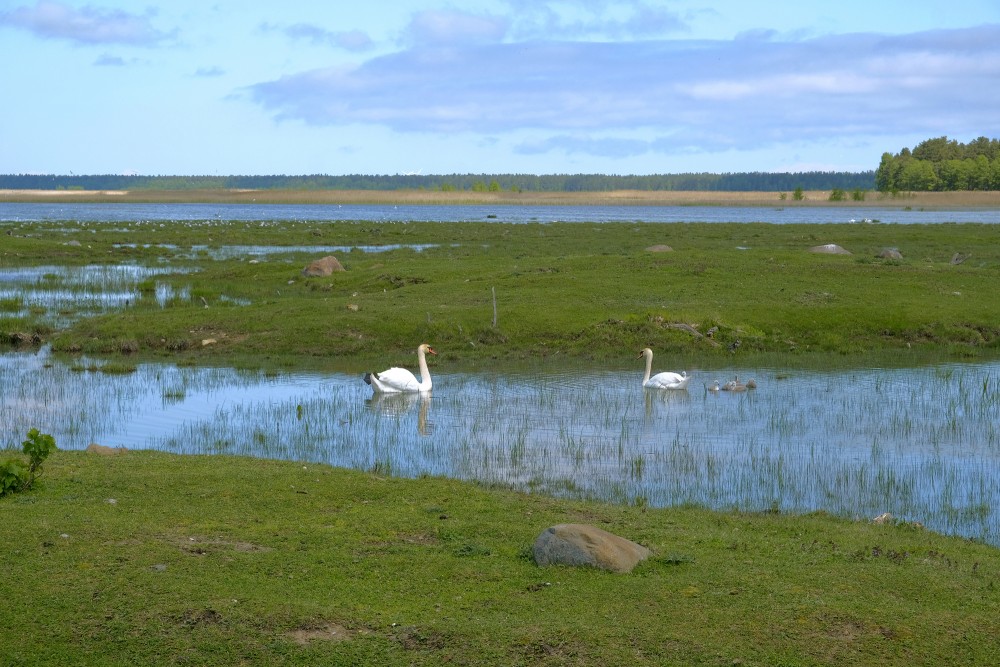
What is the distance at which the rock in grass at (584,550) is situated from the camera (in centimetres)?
984

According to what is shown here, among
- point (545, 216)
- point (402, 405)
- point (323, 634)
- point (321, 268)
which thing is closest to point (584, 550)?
point (323, 634)

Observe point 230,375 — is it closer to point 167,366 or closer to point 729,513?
point 167,366

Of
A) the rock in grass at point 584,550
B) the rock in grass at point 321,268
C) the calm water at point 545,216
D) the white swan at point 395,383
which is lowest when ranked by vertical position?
the white swan at point 395,383

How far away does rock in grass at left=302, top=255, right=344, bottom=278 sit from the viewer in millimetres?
41219

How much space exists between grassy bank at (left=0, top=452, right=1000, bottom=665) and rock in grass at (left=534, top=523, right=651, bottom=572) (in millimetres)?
117

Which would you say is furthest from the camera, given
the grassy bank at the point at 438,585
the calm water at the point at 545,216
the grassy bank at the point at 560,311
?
the calm water at the point at 545,216

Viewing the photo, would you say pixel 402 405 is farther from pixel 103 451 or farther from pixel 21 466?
pixel 21 466

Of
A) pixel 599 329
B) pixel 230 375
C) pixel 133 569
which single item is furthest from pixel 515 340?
pixel 133 569

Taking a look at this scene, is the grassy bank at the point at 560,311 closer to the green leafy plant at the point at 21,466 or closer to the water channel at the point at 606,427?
the water channel at the point at 606,427

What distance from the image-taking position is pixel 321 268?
41.7m

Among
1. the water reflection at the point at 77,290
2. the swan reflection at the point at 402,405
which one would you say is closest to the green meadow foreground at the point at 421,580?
the swan reflection at the point at 402,405

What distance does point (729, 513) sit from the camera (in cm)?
1322

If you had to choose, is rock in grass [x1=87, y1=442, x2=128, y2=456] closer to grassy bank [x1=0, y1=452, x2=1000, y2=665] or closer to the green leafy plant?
grassy bank [x1=0, y1=452, x2=1000, y2=665]

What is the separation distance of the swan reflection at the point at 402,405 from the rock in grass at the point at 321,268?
65.6 ft
